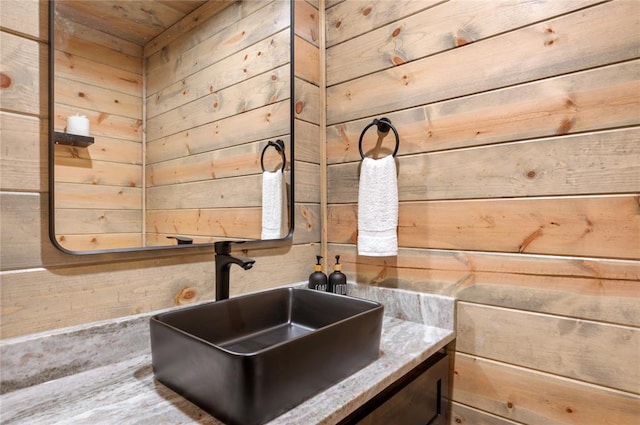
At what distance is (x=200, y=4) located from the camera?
1104mm

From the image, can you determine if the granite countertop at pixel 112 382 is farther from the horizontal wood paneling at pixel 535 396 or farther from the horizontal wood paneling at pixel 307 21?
the horizontal wood paneling at pixel 307 21

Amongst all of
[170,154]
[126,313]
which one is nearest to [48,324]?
[126,313]

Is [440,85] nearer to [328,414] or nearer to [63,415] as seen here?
[328,414]

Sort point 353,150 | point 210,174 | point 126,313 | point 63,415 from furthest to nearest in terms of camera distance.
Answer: point 353,150
point 210,174
point 126,313
point 63,415

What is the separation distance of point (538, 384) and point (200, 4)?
149 cm

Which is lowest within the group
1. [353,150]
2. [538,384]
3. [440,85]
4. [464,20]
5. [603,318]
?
[538,384]

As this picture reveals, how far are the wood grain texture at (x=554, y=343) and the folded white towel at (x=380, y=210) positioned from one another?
0.97ft

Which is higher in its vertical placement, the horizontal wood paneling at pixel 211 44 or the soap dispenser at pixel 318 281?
the horizontal wood paneling at pixel 211 44

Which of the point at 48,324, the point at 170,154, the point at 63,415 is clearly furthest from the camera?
the point at 170,154

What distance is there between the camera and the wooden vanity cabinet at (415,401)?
31.0 inches

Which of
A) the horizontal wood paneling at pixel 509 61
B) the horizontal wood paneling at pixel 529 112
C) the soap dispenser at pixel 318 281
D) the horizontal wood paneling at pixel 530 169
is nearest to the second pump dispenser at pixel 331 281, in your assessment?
the soap dispenser at pixel 318 281

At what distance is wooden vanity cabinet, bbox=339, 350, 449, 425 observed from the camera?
0.79 metres

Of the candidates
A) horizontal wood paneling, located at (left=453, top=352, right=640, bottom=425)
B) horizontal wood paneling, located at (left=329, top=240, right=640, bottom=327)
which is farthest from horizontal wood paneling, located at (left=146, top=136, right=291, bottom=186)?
horizontal wood paneling, located at (left=453, top=352, right=640, bottom=425)

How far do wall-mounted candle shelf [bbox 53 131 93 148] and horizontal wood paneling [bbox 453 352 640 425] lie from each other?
1201 mm
